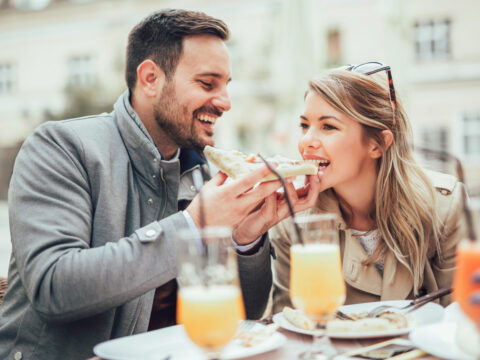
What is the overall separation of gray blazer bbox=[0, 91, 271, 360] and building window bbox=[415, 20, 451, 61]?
18168 mm

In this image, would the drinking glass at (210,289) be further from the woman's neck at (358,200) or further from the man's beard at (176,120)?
the woman's neck at (358,200)

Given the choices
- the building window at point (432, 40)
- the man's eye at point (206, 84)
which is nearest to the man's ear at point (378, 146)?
the man's eye at point (206, 84)

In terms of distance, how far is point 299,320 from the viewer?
1591mm

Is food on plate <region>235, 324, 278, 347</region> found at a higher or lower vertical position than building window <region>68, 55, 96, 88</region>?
lower

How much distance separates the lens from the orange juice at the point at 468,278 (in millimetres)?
1141

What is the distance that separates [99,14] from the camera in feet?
71.4

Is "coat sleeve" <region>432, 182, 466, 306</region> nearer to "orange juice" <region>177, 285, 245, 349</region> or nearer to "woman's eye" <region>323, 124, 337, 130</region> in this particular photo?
"woman's eye" <region>323, 124, 337, 130</region>

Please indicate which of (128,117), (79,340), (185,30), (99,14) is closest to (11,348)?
(79,340)

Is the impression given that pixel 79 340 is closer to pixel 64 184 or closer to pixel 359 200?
pixel 64 184

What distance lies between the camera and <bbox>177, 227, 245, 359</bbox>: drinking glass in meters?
1.17

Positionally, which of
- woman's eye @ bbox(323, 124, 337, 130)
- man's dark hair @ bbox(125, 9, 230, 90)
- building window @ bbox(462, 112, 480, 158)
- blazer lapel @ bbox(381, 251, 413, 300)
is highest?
man's dark hair @ bbox(125, 9, 230, 90)

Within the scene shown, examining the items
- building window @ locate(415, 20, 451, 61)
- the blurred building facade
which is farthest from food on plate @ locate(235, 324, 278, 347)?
building window @ locate(415, 20, 451, 61)

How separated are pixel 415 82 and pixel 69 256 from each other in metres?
18.8

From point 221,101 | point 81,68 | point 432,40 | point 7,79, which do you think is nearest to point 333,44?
point 432,40
